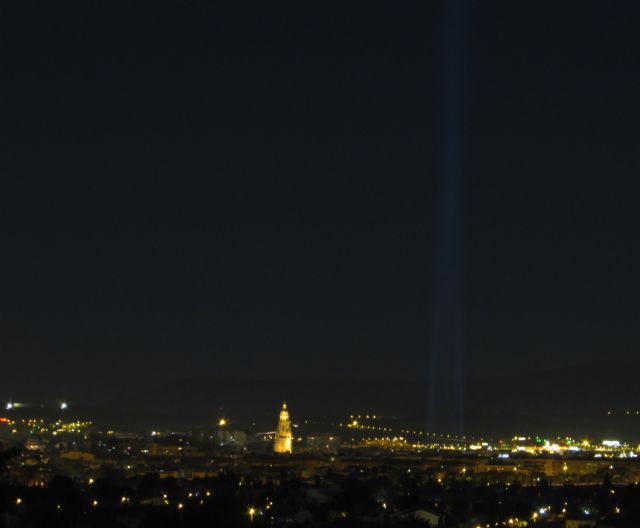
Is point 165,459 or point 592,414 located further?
point 592,414

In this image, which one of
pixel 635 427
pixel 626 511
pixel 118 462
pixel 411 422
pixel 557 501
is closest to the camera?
pixel 626 511

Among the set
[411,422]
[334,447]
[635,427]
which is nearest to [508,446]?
[334,447]

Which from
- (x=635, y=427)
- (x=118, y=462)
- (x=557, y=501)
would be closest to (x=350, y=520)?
(x=557, y=501)

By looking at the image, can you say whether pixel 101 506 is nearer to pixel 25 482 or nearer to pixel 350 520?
pixel 350 520

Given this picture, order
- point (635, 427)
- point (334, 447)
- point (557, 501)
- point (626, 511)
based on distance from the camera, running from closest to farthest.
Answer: point (626, 511)
point (557, 501)
point (334, 447)
point (635, 427)

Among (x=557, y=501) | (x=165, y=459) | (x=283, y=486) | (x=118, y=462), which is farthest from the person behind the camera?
(x=165, y=459)

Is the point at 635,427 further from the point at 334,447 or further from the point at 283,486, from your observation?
the point at 283,486

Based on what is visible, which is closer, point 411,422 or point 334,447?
point 334,447

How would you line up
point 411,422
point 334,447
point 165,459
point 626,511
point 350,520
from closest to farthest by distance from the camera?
point 350,520 → point 626,511 → point 165,459 → point 334,447 → point 411,422
